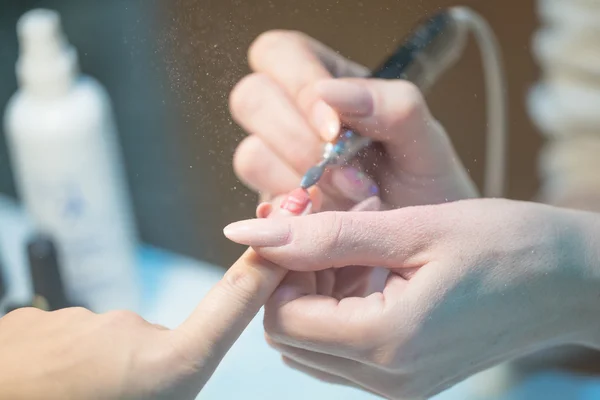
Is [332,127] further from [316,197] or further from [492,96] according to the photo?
[492,96]

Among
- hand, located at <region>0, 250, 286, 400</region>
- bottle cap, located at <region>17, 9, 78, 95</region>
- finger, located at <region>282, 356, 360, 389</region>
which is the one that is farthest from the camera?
bottle cap, located at <region>17, 9, 78, 95</region>

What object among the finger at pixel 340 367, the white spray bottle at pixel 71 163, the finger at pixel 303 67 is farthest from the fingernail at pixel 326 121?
the white spray bottle at pixel 71 163

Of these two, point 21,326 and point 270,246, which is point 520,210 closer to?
point 270,246

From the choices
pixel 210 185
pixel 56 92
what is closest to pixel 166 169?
pixel 210 185

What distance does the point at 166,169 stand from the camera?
42cm

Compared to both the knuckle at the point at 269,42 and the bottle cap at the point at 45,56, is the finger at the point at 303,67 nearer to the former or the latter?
the knuckle at the point at 269,42

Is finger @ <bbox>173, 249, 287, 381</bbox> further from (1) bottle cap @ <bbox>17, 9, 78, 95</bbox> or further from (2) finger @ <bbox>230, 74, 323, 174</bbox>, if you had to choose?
(1) bottle cap @ <bbox>17, 9, 78, 95</bbox>

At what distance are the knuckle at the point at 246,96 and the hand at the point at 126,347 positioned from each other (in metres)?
0.08

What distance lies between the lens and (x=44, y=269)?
21.3 inches

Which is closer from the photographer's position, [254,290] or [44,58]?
[254,290]

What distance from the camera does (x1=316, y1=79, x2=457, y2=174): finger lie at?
0.36 m

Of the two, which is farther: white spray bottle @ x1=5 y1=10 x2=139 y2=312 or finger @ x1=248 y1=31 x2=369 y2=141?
white spray bottle @ x1=5 y1=10 x2=139 y2=312

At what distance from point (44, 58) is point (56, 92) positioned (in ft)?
0.09

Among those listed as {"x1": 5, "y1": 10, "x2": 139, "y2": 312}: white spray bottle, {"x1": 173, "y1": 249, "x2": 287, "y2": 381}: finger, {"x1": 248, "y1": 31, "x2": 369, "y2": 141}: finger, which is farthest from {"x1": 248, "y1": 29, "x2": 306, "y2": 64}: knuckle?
Answer: {"x1": 5, "y1": 10, "x2": 139, "y2": 312}: white spray bottle
